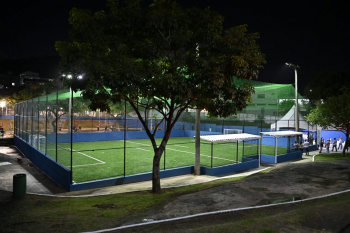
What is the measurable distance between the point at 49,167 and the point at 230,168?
10873 mm

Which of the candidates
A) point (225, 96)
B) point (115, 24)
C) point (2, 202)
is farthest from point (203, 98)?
point (2, 202)

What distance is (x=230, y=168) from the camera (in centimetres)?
1861

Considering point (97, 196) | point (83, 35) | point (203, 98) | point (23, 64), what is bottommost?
point (97, 196)

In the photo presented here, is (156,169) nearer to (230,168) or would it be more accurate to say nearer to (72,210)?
(72,210)

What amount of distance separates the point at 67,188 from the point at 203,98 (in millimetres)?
7510

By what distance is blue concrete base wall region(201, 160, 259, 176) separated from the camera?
17422 millimetres

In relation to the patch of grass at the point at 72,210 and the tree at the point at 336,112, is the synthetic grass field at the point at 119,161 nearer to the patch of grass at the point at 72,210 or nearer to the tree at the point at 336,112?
the patch of grass at the point at 72,210

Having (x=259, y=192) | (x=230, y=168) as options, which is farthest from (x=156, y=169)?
(x=230, y=168)

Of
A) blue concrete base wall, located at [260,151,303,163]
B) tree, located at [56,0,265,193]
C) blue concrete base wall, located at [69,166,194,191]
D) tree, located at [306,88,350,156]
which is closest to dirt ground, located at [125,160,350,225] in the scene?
tree, located at [56,0,265,193]

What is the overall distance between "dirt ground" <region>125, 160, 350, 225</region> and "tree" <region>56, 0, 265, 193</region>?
12.0ft

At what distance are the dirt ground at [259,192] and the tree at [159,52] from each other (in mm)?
3663

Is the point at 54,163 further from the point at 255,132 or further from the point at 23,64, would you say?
the point at 23,64

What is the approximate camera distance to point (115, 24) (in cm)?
1102

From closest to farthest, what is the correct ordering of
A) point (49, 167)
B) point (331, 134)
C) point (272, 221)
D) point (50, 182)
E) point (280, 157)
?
point (272, 221) → point (50, 182) → point (49, 167) → point (280, 157) → point (331, 134)
